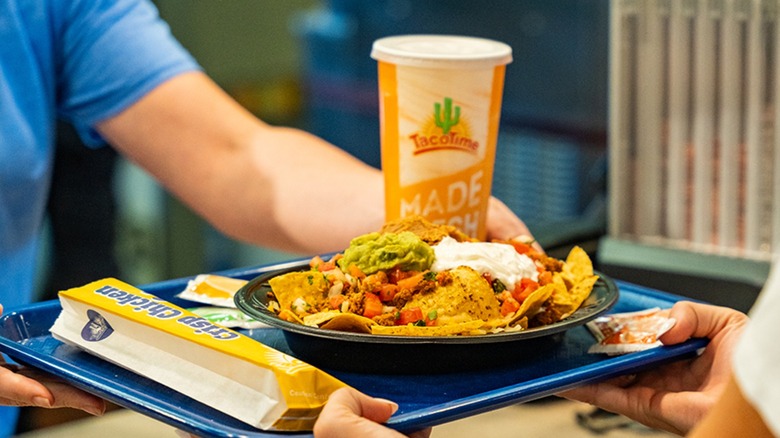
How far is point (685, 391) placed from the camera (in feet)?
3.22

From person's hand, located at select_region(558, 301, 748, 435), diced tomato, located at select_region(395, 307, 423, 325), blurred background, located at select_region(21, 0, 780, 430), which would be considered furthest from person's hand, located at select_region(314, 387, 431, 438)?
blurred background, located at select_region(21, 0, 780, 430)

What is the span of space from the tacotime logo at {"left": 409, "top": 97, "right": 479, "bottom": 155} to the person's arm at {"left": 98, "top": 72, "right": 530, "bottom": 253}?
0.36 meters

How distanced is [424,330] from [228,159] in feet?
2.49

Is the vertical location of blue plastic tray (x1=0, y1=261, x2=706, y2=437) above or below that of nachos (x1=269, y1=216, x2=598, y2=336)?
below

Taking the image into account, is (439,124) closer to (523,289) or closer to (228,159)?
(523,289)

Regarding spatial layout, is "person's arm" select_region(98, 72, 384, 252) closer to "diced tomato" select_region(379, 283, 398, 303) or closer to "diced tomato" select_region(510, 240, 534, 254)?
"diced tomato" select_region(510, 240, 534, 254)

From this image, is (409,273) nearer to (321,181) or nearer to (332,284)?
(332,284)

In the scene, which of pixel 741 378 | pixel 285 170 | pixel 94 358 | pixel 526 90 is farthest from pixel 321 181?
pixel 526 90

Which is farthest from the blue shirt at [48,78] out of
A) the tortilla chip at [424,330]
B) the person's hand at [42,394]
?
the tortilla chip at [424,330]

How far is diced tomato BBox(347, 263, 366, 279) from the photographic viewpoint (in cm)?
96

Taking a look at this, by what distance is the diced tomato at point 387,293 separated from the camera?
927 mm

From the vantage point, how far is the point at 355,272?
96 cm

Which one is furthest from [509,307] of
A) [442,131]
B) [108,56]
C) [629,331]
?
[108,56]

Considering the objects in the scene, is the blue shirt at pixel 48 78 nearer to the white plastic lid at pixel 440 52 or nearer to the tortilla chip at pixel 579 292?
the white plastic lid at pixel 440 52
